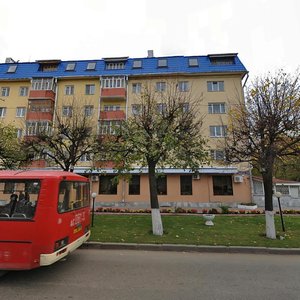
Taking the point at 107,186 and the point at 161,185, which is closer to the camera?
the point at 161,185

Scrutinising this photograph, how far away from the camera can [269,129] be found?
920 centimetres

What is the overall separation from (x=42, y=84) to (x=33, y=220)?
2448 cm

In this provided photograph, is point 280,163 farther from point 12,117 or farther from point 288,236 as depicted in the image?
point 12,117

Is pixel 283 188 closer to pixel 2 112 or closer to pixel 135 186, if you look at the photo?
pixel 135 186

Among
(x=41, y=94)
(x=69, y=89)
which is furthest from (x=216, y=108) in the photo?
(x=41, y=94)

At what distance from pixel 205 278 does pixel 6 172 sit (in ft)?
18.1

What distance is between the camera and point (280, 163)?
11445 millimetres

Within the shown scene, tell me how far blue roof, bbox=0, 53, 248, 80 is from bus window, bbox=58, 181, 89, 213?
20.4 meters

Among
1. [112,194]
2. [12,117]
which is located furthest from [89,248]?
[12,117]

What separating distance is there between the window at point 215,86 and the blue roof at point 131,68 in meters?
1.19

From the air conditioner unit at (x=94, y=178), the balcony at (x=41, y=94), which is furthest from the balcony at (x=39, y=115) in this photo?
the air conditioner unit at (x=94, y=178)

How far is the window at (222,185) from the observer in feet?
70.3

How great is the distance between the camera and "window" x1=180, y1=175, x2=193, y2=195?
2167 centimetres

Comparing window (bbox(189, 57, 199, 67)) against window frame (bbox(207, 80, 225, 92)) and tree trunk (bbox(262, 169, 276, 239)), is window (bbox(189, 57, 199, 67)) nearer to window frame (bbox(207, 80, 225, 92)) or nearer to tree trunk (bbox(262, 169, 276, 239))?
window frame (bbox(207, 80, 225, 92))
